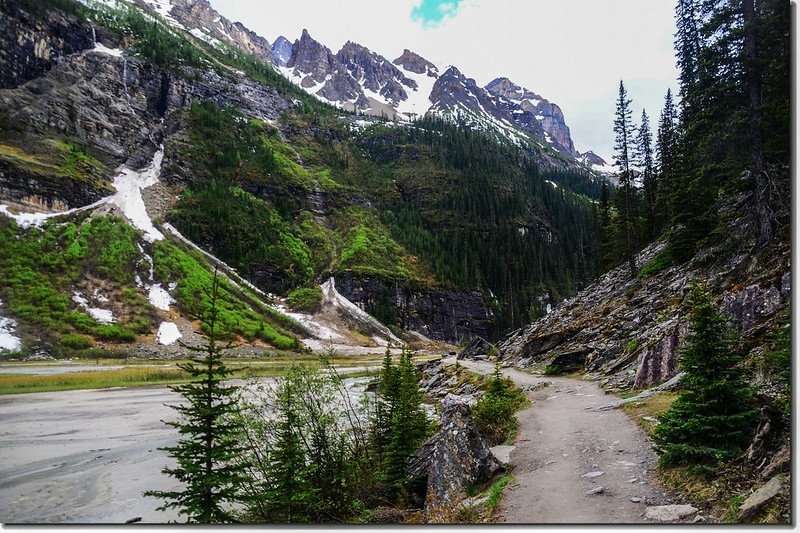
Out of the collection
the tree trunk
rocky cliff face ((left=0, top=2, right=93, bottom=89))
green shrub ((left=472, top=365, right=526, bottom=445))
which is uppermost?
rocky cliff face ((left=0, top=2, right=93, bottom=89))

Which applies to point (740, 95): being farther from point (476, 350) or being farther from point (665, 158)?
point (476, 350)

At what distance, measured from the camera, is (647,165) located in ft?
168

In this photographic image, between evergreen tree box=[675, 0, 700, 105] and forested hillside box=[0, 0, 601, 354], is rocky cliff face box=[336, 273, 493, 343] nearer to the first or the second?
forested hillside box=[0, 0, 601, 354]

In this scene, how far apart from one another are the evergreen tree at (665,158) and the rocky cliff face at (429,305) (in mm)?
63248

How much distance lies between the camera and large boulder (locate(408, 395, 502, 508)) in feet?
26.9

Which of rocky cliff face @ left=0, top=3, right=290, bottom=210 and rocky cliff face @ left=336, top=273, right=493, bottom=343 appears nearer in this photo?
rocky cliff face @ left=0, top=3, right=290, bottom=210

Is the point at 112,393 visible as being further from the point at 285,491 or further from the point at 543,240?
the point at 543,240

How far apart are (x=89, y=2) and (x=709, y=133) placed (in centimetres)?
19235

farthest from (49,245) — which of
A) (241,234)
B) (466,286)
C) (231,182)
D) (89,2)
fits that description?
(89,2)

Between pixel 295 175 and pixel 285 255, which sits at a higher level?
pixel 295 175

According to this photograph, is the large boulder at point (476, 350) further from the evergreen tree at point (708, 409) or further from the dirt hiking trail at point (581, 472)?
the evergreen tree at point (708, 409)

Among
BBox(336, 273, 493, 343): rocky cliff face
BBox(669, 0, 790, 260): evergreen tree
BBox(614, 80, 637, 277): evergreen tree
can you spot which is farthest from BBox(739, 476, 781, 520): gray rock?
BBox(336, 273, 493, 343): rocky cliff face

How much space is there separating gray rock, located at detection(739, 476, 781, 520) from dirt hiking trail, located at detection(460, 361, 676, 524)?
990mm

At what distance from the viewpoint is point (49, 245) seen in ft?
182
